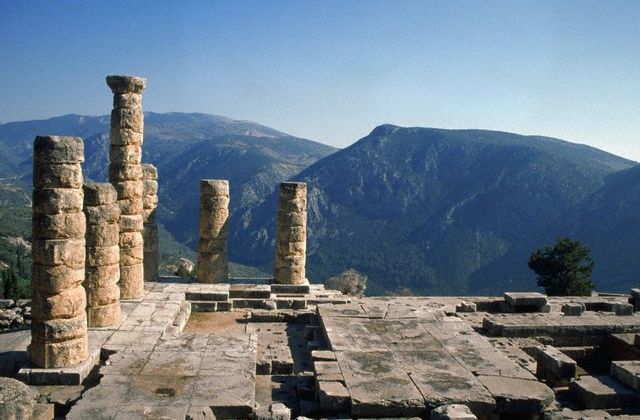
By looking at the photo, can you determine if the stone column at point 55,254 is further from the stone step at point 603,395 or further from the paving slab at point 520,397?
the stone step at point 603,395

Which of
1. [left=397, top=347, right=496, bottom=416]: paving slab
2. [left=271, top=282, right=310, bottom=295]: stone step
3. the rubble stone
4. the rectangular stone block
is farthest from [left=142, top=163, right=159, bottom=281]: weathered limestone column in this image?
the rubble stone

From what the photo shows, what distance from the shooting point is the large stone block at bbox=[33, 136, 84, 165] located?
34.0ft

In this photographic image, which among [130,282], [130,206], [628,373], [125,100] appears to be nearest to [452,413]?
[628,373]

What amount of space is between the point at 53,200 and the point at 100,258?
2.76 metres

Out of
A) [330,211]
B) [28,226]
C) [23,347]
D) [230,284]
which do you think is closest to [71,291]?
[23,347]

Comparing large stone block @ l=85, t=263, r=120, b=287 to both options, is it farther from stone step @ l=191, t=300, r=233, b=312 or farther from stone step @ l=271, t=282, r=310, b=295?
stone step @ l=271, t=282, r=310, b=295

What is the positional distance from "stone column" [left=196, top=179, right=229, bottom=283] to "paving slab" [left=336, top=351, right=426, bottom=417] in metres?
8.49

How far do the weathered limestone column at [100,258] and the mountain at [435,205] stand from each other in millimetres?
57714

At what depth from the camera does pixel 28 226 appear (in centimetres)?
6256

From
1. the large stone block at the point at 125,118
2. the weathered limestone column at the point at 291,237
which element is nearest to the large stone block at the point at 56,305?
the large stone block at the point at 125,118

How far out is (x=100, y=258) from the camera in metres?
12.8

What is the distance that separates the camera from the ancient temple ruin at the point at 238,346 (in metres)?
9.30

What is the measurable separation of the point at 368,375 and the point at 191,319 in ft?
22.6

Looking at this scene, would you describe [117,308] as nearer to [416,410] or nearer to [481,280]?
[416,410]
